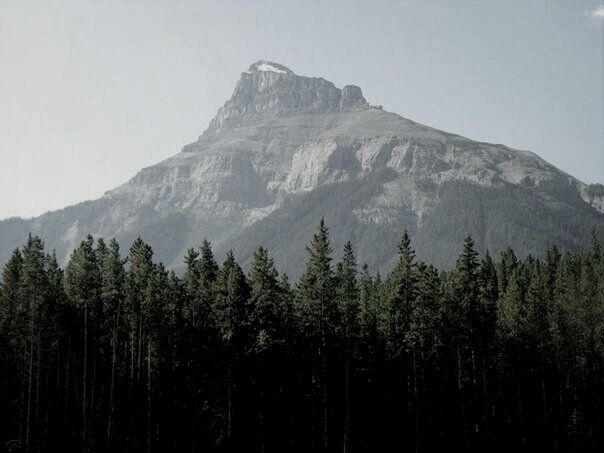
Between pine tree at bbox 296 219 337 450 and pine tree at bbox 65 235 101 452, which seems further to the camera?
pine tree at bbox 65 235 101 452

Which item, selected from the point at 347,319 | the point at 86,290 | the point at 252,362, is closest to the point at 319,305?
the point at 347,319

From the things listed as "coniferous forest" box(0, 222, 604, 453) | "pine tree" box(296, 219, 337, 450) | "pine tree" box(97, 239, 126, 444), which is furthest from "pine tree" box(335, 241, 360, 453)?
"pine tree" box(97, 239, 126, 444)

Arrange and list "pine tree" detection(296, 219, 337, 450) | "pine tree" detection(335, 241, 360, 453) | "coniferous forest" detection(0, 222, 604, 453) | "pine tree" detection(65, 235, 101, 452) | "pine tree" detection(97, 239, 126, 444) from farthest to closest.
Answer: "pine tree" detection(65, 235, 101, 452)
"pine tree" detection(97, 239, 126, 444)
"pine tree" detection(335, 241, 360, 453)
"pine tree" detection(296, 219, 337, 450)
"coniferous forest" detection(0, 222, 604, 453)

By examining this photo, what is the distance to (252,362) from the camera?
49.6m

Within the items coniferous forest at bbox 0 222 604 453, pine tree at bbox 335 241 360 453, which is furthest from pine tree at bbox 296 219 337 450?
pine tree at bbox 335 241 360 453

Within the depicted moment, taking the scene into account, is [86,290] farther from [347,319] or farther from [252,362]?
[347,319]

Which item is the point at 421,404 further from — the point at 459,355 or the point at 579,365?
the point at 579,365

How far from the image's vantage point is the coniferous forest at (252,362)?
5062 centimetres

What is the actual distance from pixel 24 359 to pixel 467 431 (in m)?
35.0

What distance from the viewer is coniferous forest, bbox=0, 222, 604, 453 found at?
50.6 meters

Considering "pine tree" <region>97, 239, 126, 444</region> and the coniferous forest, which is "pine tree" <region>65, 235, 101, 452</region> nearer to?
the coniferous forest

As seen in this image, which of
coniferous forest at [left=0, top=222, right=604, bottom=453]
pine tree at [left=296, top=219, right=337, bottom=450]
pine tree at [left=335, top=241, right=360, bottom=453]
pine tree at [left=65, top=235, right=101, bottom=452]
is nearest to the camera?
coniferous forest at [left=0, top=222, right=604, bottom=453]

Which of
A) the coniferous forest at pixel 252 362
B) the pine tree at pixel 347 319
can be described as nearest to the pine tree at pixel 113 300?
the coniferous forest at pixel 252 362

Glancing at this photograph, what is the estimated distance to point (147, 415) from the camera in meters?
53.5
